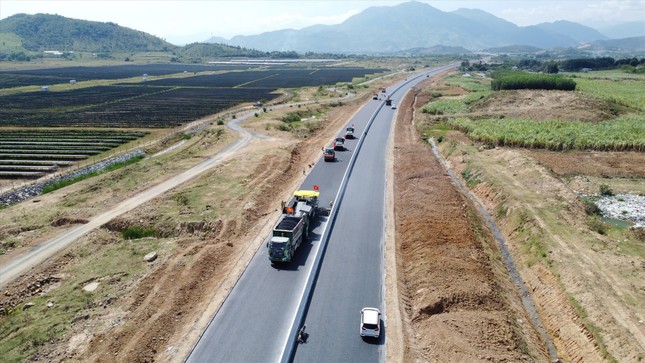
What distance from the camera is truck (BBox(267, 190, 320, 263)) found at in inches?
1081

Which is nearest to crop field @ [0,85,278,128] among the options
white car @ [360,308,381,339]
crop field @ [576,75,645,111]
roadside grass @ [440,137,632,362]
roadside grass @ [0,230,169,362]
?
roadside grass @ [0,230,169,362]

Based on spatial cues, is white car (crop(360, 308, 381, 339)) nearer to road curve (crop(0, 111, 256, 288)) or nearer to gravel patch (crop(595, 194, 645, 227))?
road curve (crop(0, 111, 256, 288))

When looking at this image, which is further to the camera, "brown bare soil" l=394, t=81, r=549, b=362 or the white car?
the white car

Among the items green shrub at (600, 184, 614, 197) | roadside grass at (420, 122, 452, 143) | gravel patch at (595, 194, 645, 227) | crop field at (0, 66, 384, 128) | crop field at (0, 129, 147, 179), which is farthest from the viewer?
crop field at (0, 66, 384, 128)

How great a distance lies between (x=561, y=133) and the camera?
66.8 meters

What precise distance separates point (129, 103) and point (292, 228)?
102244 millimetres

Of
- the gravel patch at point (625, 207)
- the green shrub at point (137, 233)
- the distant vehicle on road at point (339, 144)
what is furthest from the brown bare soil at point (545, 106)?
the green shrub at point (137, 233)

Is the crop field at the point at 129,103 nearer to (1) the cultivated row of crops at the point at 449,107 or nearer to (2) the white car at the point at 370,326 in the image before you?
(1) the cultivated row of crops at the point at 449,107

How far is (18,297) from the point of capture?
2609 cm

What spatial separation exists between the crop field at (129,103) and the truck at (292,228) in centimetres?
6101

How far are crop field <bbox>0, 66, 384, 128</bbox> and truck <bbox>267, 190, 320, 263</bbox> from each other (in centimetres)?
6101

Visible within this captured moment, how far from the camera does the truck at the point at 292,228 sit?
27447 millimetres

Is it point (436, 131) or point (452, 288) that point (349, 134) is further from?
point (452, 288)

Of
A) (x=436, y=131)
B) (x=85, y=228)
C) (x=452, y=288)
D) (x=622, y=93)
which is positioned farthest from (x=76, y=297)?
(x=622, y=93)
